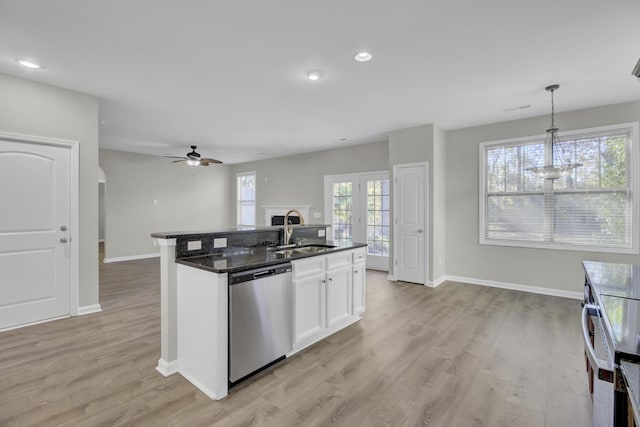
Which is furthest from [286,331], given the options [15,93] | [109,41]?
[15,93]

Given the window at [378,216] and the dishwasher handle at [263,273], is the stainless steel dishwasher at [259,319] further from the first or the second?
the window at [378,216]

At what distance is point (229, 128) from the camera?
5.27m

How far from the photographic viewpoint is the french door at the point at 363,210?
19.9 feet

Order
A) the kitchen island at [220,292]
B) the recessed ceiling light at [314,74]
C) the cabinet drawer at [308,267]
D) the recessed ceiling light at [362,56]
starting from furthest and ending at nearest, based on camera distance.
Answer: the recessed ceiling light at [314,74]
the recessed ceiling light at [362,56]
the cabinet drawer at [308,267]
the kitchen island at [220,292]

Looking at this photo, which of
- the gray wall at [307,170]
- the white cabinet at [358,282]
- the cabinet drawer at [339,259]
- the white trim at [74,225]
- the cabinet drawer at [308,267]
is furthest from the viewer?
the gray wall at [307,170]

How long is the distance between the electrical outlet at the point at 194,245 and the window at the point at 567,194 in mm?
4053

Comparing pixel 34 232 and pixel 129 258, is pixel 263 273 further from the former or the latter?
pixel 129 258

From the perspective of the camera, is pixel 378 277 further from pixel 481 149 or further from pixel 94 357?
pixel 94 357

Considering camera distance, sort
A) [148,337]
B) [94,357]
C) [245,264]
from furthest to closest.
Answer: [148,337]
[94,357]
[245,264]

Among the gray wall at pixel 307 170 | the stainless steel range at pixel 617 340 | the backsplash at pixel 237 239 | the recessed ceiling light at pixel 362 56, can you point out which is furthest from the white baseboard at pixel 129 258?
the stainless steel range at pixel 617 340

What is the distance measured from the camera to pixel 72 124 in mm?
3475

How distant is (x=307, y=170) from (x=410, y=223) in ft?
10.6

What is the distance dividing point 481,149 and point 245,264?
4.43m

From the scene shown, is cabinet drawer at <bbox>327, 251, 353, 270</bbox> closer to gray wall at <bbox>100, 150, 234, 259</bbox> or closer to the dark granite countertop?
the dark granite countertop
